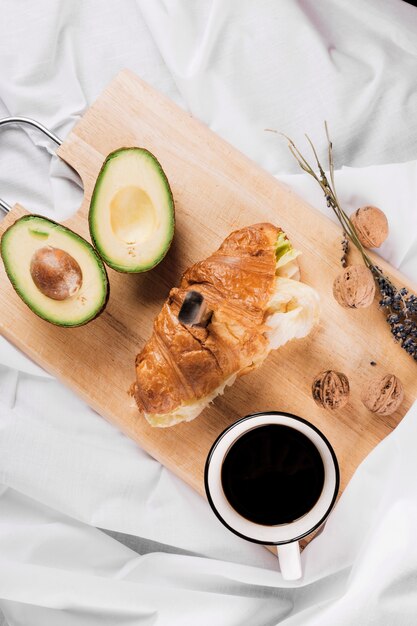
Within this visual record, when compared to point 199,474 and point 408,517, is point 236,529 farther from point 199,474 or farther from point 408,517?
point 408,517

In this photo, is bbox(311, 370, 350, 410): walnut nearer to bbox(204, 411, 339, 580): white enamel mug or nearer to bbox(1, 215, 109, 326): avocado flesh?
bbox(204, 411, 339, 580): white enamel mug

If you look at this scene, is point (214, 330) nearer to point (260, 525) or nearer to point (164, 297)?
point (164, 297)

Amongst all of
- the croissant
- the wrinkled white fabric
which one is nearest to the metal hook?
the wrinkled white fabric

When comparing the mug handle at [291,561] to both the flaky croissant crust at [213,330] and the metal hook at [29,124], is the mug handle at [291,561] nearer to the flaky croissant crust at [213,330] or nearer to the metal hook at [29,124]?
the flaky croissant crust at [213,330]

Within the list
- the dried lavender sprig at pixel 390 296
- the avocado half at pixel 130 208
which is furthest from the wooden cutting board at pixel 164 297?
the avocado half at pixel 130 208

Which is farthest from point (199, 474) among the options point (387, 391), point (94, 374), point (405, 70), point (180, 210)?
point (405, 70)
